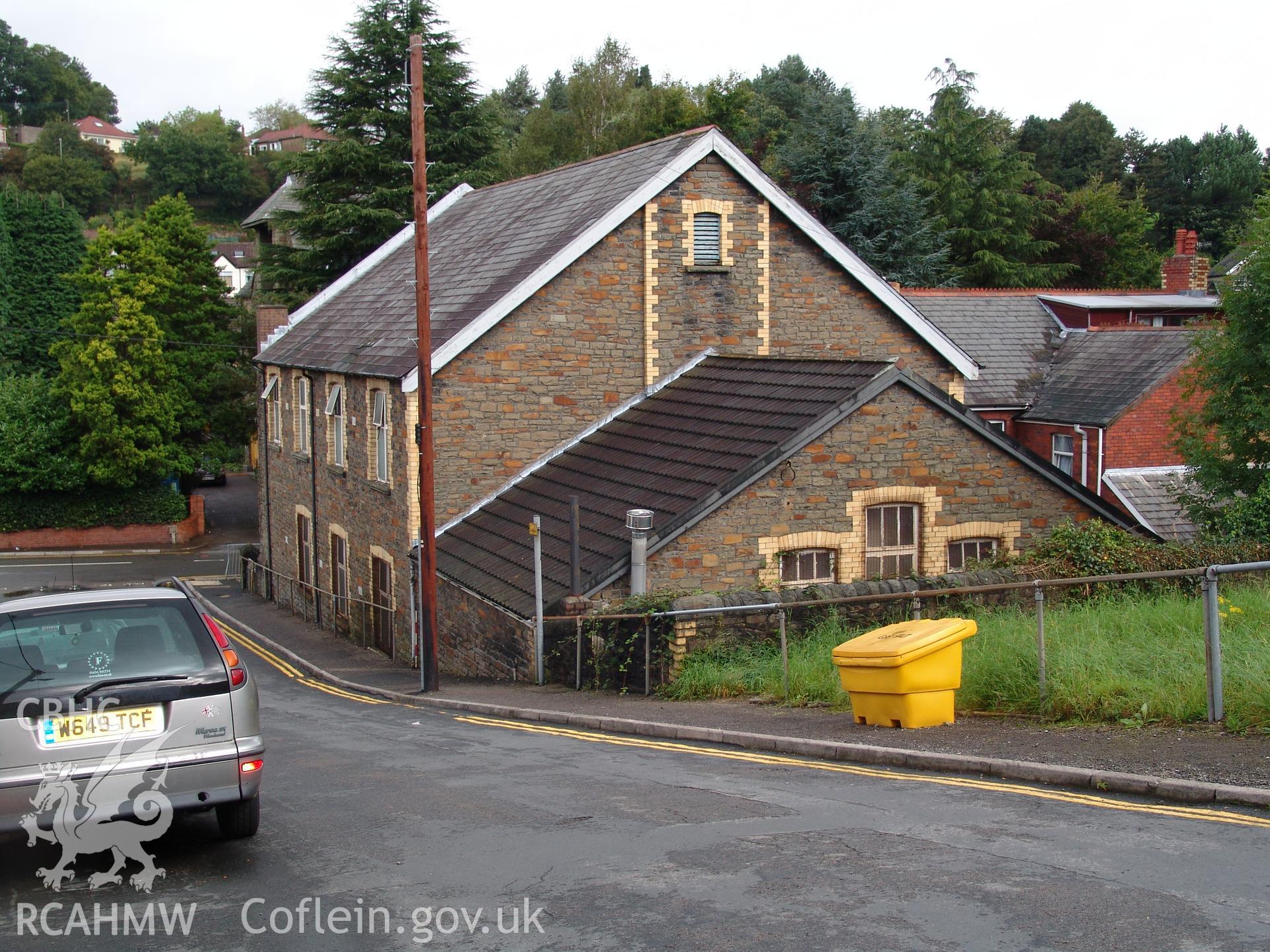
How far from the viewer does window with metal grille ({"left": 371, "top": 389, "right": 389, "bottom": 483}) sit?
2217 cm

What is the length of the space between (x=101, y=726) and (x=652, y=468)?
40.6 feet

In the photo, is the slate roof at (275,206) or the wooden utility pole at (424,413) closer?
the wooden utility pole at (424,413)

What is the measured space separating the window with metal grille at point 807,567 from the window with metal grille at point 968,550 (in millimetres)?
1928

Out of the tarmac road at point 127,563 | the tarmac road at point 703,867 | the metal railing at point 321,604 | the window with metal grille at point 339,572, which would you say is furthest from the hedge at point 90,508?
the tarmac road at point 703,867

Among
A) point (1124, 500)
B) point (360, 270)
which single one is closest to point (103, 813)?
point (1124, 500)

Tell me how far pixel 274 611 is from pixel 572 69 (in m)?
43.8

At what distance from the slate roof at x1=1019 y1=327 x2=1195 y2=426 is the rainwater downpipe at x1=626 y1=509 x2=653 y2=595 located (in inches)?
625

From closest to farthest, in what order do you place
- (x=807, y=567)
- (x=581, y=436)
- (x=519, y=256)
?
1. (x=807, y=567)
2. (x=581, y=436)
3. (x=519, y=256)

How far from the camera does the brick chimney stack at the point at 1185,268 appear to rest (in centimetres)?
4225

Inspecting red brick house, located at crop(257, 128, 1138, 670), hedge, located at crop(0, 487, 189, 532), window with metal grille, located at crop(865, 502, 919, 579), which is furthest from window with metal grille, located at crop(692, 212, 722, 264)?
hedge, located at crop(0, 487, 189, 532)

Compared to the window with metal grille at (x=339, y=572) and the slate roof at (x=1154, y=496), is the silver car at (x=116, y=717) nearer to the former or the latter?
the window with metal grille at (x=339, y=572)

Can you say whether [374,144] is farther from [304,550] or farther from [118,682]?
[118,682]

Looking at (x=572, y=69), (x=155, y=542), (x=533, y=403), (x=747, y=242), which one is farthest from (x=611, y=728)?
(x=572, y=69)

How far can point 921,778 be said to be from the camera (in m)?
8.95
